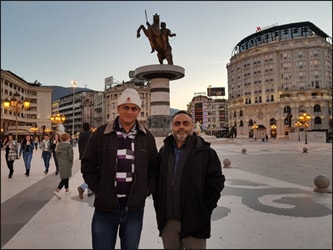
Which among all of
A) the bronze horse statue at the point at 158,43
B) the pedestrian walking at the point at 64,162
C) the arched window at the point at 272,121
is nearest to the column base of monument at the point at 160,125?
the bronze horse statue at the point at 158,43

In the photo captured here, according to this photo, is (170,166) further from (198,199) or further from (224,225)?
(224,225)

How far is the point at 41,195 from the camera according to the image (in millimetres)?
6801

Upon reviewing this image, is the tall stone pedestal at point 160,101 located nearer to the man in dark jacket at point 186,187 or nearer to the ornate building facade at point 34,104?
the man in dark jacket at point 186,187

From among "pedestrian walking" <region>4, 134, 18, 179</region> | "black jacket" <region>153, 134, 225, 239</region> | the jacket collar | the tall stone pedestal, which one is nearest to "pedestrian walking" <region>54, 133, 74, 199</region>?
"pedestrian walking" <region>4, 134, 18, 179</region>

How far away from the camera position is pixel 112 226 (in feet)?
8.27

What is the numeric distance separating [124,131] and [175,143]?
0.52 m

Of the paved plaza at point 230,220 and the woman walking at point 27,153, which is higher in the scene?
the woman walking at point 27,153

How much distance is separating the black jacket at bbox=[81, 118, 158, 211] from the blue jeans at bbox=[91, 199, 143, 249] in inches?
3.6

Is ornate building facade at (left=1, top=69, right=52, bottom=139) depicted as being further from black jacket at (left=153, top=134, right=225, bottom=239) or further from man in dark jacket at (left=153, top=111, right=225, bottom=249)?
black jacket at (left=153, top=134, right=225, bottom=239)

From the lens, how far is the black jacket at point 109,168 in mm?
2426

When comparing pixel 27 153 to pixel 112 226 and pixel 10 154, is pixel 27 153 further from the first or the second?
pixel 112 226

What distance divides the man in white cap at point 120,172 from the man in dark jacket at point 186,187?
0.61ft

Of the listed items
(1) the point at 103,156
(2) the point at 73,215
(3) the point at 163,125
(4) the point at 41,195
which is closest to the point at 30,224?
(2) the point at 73,215

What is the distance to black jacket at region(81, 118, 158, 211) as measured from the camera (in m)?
2.43
